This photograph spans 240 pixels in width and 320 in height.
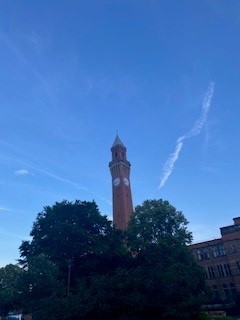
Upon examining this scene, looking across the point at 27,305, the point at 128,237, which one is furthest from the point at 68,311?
the point at 128,237

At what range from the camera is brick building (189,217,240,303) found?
4908 centimetres

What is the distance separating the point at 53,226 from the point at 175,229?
Answer: 1688 cm

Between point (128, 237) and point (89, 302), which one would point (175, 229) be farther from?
point (89, 302)

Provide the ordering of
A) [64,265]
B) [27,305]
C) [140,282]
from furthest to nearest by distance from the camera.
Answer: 1. [64,265]
2. [27,305]
3. [140,282]

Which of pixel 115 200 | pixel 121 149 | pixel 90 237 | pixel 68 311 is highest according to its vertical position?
pixel 121 149

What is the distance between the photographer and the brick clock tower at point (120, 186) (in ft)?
212

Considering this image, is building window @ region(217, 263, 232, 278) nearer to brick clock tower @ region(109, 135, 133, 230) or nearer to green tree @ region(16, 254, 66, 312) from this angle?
brick clock tower @ region(109, 135, 133, 230)

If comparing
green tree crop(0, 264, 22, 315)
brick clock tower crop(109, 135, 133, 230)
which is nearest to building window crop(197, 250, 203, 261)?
brick clock tower crop(109, 135, 133, 230)

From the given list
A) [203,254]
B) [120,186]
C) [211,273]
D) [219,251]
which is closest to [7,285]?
[120,186]

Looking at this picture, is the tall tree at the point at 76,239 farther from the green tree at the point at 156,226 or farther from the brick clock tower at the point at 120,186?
the brick clock tower at the point at 120,186

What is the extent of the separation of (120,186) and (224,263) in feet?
90.0

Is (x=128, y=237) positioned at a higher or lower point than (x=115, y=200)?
lower

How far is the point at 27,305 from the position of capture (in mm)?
32125

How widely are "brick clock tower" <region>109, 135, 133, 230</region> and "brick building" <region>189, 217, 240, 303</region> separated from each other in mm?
18477
